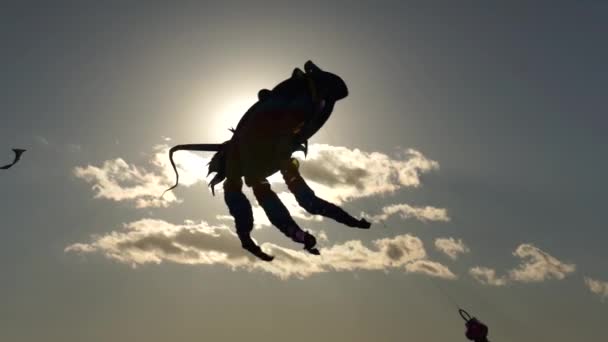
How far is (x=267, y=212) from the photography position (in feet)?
55.1

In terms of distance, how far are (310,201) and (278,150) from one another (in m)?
1.61

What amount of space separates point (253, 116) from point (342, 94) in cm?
236

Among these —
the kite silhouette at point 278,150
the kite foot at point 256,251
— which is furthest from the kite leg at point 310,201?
the kite foot at point 256,251

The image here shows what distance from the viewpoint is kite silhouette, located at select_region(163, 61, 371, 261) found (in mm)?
15938

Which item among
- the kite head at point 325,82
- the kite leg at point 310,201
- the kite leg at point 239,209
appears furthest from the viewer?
the kite leg at point 239,209

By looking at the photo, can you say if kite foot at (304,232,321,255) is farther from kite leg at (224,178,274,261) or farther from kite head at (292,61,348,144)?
kite head at (292,61,348,144)

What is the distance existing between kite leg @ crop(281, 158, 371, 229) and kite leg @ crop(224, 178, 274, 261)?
47.0 inches

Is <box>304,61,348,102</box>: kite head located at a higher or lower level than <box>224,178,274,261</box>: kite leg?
higher

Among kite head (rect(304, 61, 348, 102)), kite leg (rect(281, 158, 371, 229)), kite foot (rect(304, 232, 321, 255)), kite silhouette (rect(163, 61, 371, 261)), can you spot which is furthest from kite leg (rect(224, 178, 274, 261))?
kite head (rect(304, 61, 348, 102))

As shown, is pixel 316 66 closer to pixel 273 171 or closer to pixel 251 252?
pixel 273 171

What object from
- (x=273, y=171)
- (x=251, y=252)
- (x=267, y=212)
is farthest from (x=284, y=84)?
(x=251, y=252)

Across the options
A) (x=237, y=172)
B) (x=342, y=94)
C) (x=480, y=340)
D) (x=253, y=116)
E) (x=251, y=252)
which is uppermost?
(x=342, y=94)

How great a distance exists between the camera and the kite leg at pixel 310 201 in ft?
53.2

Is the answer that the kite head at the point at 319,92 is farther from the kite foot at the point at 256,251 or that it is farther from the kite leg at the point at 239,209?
the kite foot at the point at 256,251
